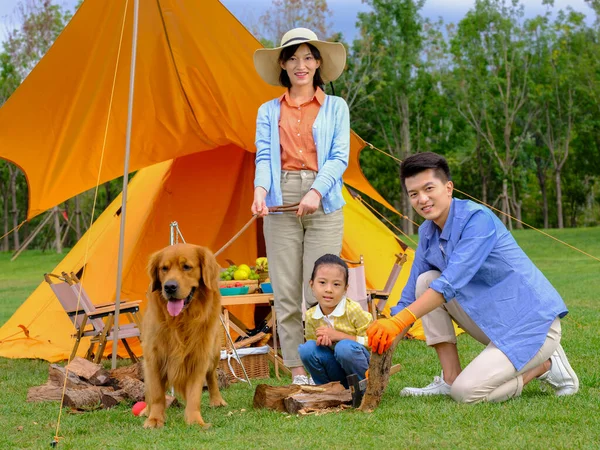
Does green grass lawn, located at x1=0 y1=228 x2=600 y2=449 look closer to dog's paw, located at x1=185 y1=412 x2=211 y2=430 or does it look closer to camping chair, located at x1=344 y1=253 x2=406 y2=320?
dog's paw, located at x1=185 y1=412 x2=211 y2=430

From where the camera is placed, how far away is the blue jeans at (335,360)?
3.96 meters

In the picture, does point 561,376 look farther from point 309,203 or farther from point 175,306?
point 175,306

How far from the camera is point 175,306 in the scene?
3.71 meters

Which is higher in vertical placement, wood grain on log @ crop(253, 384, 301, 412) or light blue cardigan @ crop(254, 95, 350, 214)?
light blue cardigan @ crop(254, 95, 350, 214)

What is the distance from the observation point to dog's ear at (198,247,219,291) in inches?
150

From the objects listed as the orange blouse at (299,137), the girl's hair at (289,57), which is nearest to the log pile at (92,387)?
the orange blouse at (299,137)

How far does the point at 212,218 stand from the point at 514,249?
3768mm

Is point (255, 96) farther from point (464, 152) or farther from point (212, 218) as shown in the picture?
point (464, 152)

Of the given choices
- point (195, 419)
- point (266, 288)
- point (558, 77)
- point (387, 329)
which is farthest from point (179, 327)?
point (558, 77)

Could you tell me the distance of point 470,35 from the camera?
2898 centimetres

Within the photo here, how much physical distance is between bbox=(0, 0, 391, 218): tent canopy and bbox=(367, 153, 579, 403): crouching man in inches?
90.2

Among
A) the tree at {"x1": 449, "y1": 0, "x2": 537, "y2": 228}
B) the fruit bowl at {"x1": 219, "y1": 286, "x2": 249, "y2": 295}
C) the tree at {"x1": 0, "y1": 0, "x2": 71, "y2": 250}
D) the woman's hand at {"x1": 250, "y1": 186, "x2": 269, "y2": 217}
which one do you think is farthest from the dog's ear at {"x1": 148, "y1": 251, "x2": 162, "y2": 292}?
the tree at {"x1": 449, "y1": 0, "x2": 537, "y2": 228}

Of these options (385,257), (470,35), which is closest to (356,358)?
(385,257)

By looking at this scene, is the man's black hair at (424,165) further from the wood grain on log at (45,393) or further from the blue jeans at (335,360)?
the wood grain on log at (45,393)
